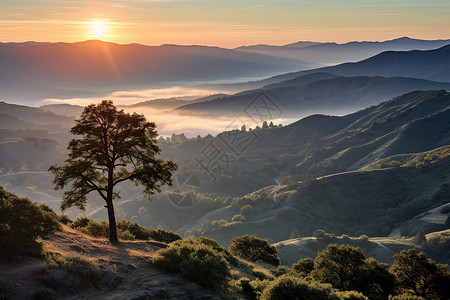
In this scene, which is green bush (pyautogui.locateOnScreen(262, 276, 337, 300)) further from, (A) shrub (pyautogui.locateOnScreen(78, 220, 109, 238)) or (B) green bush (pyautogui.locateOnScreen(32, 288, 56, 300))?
(A) shrub (pyautogui.locateOnScreen(78, 220, 109, 238))

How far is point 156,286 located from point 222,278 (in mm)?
4674

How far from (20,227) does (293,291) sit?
63.3 feet

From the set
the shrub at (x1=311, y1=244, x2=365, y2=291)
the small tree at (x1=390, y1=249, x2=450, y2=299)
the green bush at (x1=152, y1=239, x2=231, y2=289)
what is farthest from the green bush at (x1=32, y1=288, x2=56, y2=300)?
the small tree at (x1=390, y1=249, x2=450, y2=299)

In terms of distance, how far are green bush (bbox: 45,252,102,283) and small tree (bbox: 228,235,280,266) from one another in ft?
101

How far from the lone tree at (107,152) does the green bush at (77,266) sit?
8969 millimetres

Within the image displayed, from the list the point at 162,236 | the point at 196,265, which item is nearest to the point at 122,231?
the point at 162,236

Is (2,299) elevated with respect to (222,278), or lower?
elevated

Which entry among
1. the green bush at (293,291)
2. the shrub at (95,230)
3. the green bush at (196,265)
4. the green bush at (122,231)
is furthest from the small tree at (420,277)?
the shrub at (95,230)

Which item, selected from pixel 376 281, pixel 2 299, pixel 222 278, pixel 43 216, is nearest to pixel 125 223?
pixel 43 216

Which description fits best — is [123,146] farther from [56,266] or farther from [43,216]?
[56,266]

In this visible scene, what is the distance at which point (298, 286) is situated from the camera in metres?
24.6

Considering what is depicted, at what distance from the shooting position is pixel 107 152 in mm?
33312

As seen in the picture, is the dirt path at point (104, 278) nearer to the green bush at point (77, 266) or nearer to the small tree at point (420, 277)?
the green bush at point (77, 266)

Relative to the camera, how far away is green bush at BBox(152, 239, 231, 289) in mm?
24875
